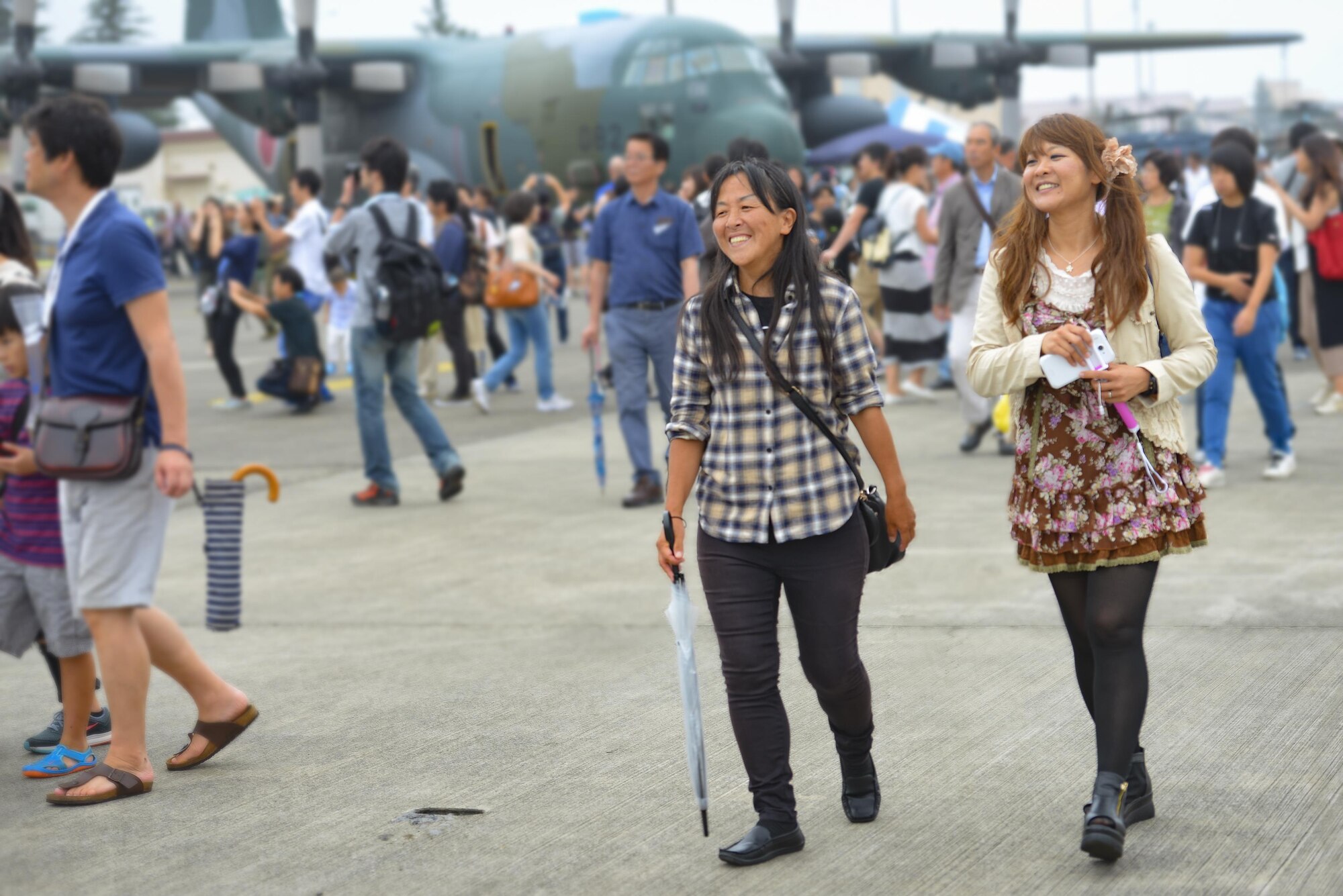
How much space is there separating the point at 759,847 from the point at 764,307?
1.19 meters

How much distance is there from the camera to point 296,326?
1327 cm

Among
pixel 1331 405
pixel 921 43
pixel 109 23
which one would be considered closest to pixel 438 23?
pixel 109 23

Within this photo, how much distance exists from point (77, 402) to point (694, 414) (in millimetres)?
1612

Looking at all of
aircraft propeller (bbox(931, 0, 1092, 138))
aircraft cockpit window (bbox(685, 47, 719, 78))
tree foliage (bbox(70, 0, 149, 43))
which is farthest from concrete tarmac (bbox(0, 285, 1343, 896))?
tree foliage (bbox(70, 0, 149, 43))

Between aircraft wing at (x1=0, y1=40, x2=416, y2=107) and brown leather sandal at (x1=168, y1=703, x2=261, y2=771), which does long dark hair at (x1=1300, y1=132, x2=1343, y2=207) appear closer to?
brown leather sandal at (x1=168, y1=703, x2=261, y2=771)

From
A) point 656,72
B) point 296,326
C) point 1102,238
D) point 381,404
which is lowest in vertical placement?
point 296,326

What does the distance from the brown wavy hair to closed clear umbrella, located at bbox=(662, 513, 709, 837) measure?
3.15ft

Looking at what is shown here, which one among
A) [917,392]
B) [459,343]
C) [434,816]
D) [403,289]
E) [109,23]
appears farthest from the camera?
[109,23]

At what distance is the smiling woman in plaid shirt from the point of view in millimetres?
3430

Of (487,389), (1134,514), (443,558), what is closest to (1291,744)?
(1134,514)

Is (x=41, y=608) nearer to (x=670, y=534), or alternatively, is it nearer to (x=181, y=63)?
(x=670, y=534)

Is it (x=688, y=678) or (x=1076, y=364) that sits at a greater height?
(x=1076, y=364)

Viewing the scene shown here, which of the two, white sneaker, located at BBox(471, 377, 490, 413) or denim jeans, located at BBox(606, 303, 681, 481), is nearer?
denim jeans, located at BBox(606, 303, 681, 481)

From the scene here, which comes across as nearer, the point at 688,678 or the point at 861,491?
the point at 688,678
